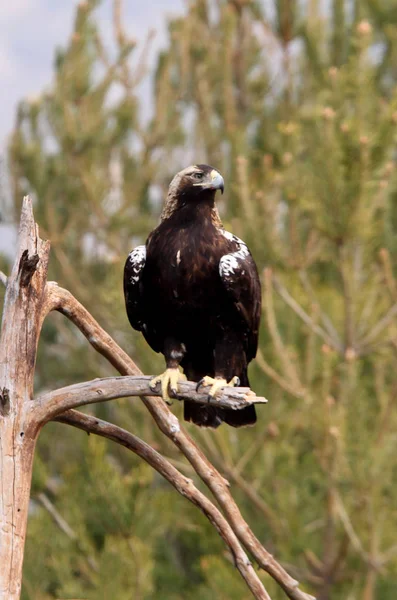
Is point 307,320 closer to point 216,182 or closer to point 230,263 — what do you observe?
point 216,182

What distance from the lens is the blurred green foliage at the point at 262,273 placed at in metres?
6.30

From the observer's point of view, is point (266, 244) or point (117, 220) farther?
point (117, 220)

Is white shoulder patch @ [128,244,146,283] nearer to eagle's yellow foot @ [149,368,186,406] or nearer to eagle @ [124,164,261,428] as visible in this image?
eagle @ [124,164,261,428]

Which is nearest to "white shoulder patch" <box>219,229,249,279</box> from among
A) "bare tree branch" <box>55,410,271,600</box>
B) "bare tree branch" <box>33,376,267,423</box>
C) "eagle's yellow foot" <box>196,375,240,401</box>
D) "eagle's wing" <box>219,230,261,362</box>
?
"eagle's wing" <box>219,230,261,362</box>

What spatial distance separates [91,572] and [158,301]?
4383 mm

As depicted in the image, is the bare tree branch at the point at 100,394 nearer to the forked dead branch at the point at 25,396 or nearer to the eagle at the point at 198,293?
the forked dead branch at the point at 25,396

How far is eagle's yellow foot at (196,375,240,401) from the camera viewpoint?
3.21 m

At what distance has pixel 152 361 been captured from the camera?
23.2 feet

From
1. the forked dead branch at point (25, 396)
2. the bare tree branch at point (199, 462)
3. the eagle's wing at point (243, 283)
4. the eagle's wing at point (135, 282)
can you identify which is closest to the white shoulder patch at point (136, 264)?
the eagle's wing at point (135, 282)

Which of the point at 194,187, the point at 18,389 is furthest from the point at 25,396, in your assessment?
the point at 194,187

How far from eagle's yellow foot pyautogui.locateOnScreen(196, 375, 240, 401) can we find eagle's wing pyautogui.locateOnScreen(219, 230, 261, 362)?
9.9 inches

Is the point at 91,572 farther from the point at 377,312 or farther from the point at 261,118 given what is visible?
the point at 261,118

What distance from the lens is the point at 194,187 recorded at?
388 cm

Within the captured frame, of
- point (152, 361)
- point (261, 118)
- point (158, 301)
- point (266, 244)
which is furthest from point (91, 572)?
point (261, 118)
